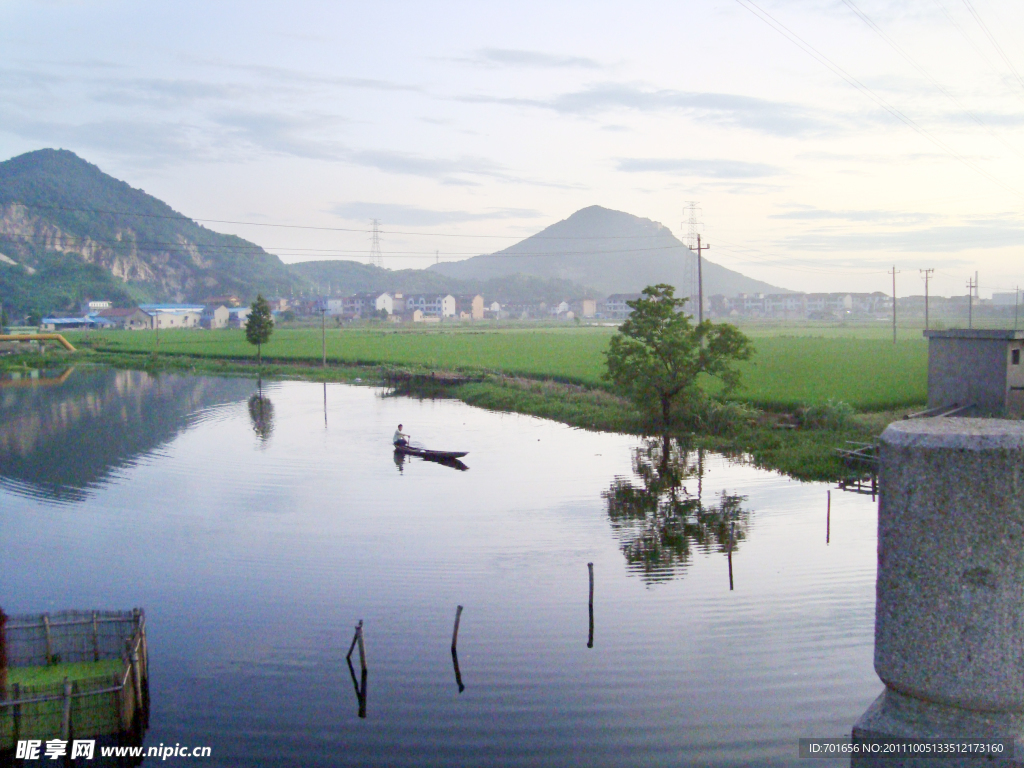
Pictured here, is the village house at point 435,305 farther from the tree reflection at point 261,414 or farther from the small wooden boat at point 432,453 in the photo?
the small wooden boat at point 432,453

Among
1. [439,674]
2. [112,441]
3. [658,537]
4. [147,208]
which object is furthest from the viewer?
→ [147,208]

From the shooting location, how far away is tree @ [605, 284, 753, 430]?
26.7 m

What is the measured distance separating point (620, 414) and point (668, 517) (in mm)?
12807

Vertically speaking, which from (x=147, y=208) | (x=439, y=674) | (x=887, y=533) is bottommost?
(x=439, y=674)

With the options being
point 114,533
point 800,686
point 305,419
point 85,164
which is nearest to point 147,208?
point 85,164

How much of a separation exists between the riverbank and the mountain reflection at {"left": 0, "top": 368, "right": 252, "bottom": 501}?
6.74 metres

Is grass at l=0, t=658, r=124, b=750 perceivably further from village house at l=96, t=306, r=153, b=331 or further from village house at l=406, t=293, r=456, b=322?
village house at l=406, t=293, r=456, b=322

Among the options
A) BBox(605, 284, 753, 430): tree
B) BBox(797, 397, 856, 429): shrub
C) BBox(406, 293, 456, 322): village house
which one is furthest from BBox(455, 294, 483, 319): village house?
BBox(797, 397, 856, 429): shrub

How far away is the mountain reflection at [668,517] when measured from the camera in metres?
14.5

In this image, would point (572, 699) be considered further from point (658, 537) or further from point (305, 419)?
point (305, 419)

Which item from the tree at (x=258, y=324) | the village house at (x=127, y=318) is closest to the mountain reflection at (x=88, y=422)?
the tree at (x=258, y=324)

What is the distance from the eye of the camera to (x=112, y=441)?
1074 inches

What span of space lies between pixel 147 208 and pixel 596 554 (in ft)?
619

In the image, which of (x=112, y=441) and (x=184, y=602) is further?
(x=112, y=441)
